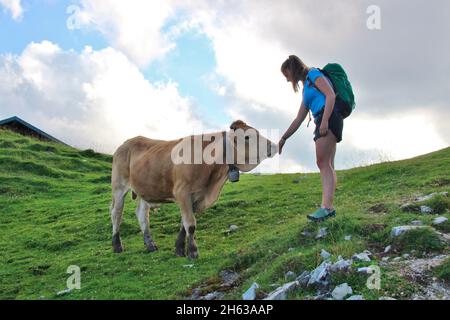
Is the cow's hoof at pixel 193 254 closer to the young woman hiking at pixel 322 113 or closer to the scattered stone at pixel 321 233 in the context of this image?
the young woman hiking at pixel 322 113

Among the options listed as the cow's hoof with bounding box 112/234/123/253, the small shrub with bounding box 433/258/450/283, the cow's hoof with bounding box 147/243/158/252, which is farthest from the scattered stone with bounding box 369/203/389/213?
the cow's hoof with bounding box 112/234/123/253

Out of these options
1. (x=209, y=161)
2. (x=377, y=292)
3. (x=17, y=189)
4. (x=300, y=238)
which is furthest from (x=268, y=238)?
(x=17, y=189)

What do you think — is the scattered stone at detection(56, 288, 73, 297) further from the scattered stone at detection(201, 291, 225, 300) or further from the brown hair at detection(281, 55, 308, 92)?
the brown hair at detection(281, 55, 308, 92)

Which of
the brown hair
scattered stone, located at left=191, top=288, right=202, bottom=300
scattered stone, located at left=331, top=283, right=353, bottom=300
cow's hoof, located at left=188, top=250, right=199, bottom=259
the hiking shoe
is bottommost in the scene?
scattered stone, located at left=191, top=288, right=202, bottom=300

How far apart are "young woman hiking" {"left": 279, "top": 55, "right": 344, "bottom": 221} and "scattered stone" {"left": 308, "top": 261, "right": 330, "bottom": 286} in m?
2.19

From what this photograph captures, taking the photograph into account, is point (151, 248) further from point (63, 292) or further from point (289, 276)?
point (289, 276)

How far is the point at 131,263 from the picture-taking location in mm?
10805

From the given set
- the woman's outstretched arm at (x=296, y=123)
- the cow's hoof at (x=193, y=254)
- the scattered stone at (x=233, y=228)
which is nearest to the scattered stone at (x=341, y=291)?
the woman's outstretched arm at (x=296, y=123)

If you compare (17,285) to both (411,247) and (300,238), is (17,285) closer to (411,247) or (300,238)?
(300,238)

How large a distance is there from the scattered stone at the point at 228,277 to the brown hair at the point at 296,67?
3252 millimetres

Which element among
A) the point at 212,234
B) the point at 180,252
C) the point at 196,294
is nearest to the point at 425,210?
the point at 196,294

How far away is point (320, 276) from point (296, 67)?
3.63 metres

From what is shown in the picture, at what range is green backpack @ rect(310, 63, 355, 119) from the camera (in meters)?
8.25
